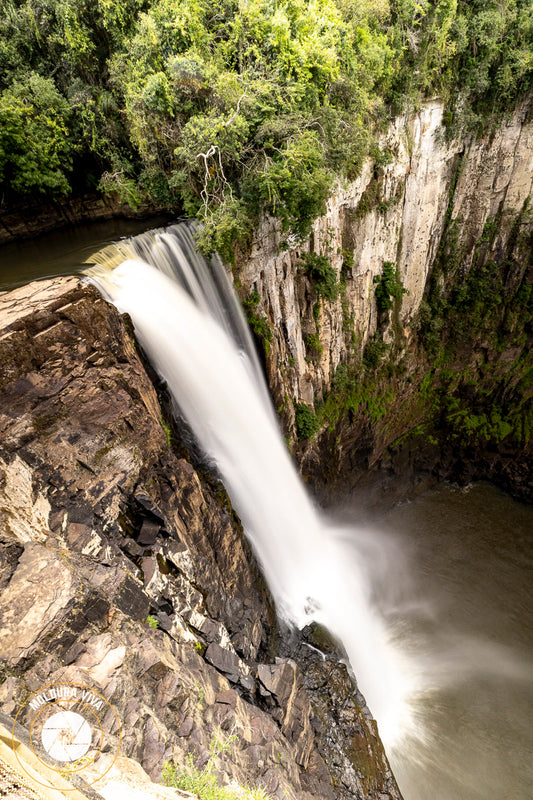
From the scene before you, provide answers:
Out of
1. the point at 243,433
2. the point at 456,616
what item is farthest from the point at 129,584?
the point at 456,616

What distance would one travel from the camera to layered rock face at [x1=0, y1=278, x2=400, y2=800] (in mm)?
3885

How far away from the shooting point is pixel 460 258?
1616 cm

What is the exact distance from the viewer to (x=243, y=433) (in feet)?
33.1

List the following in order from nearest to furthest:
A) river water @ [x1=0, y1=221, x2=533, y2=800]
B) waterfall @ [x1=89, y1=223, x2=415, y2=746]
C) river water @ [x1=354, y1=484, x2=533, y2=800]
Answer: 1. waterfall @ [x1=89, y1=223, x2=415, y2=746]
2. river water @ [x1=0, y1=221, x2=533, y2=800]
3. river water @ [x1=354, y1=484, x2=533, y2=800]

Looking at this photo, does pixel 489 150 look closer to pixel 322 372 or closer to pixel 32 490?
pixel 322 372

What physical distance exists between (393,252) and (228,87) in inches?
344

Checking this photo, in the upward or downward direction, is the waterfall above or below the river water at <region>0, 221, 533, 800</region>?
above

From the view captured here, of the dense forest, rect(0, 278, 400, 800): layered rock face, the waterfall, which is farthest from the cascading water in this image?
the dense forest

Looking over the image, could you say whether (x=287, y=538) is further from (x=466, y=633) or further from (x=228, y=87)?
(x=228, y=87)

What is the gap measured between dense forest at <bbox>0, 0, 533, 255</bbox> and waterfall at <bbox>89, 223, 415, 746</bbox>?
131 centimetres

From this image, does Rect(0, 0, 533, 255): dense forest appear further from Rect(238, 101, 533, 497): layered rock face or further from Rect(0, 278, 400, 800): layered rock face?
Rect(0, 278, 400, 800): layered rock face

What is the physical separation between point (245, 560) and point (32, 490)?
5.38 meters

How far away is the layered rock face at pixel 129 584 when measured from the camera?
3885 millimetres

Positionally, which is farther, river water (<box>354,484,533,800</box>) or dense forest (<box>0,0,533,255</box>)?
river water (<box>354,484,533,800</box>)
